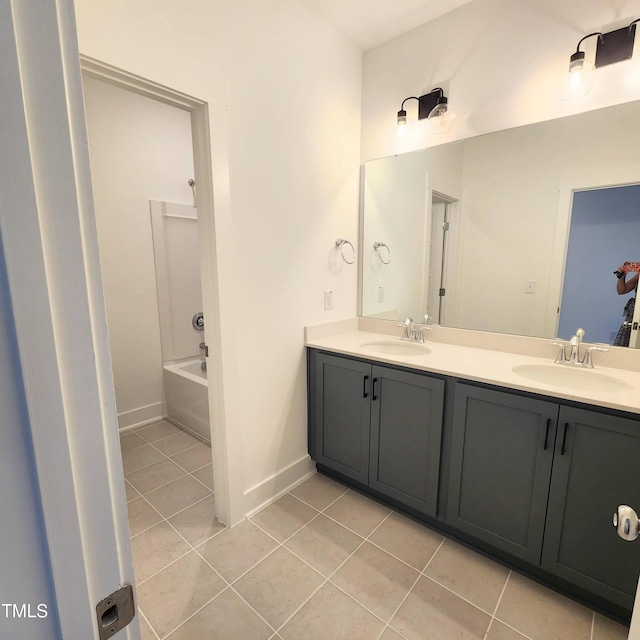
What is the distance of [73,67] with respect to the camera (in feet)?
1.26

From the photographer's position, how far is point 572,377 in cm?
167

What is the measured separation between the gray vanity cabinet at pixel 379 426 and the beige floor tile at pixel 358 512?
13 cm

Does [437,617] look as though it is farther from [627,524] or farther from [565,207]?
[565,207]

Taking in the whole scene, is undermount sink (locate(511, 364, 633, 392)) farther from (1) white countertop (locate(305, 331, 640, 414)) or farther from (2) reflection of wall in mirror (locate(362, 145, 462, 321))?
(2) reflection of wall in mirror (locate(362, 145, 462, 321))

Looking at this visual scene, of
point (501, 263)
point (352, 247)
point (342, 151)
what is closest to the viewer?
point (501, 263)

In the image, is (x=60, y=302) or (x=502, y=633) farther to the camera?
(x=502, y=633)

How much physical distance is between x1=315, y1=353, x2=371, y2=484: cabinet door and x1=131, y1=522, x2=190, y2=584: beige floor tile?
A: 0.92 meters

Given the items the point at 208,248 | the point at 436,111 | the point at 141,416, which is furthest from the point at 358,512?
the point at 436,111

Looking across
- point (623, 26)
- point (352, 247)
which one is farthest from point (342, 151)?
point (623, 26)

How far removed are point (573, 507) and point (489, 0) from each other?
2451 mm

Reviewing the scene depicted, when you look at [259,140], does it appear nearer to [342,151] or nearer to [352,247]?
[342,151]

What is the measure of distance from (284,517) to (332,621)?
63cm

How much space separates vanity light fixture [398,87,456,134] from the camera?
201 centimetres

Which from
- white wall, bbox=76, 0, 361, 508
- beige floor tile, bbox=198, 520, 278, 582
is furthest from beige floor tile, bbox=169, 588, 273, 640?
white wall, bbox=76, 0, 361, 508
